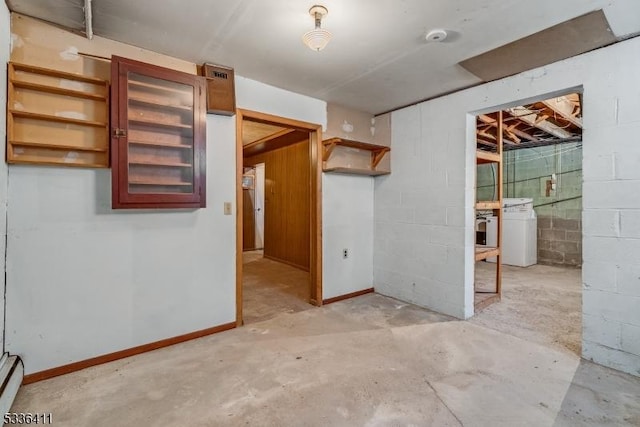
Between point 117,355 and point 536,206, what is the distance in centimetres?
680

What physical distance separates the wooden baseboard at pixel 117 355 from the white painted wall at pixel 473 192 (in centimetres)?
206

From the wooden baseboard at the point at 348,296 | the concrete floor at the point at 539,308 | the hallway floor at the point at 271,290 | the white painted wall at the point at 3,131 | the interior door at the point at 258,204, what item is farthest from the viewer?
the interior door at the point at 258,204

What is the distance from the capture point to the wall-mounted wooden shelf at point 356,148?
3.26m

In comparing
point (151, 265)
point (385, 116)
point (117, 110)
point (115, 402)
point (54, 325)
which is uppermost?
point (385, 116)

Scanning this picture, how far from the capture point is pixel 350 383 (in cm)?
188

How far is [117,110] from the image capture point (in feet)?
6.57

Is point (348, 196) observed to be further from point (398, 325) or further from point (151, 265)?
point (151, 265)

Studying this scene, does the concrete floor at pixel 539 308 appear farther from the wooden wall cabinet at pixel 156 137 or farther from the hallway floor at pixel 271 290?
the wooden wall cabinet at pixel 156 137

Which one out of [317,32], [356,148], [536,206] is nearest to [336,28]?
[317,32]

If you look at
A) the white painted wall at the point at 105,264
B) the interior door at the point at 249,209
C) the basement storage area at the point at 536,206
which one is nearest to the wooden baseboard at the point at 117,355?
the white painted wall at the point at 105,264

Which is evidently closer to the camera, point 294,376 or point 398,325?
point 294,376

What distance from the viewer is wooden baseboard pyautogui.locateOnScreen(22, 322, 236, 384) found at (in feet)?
6.27

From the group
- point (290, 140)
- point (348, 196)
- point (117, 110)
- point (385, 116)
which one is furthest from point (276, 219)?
point (117, 110)

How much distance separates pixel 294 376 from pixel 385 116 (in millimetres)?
2979
